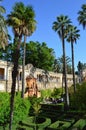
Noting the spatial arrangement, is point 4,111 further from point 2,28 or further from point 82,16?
point 82,16

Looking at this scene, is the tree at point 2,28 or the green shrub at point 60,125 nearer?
the tree at point 2,28

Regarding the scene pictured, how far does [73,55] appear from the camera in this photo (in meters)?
56.1

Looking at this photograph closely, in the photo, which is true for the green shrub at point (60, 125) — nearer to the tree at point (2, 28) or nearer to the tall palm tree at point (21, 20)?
the tall palm tree at point (21, 20)

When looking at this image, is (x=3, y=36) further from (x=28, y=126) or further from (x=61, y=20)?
(x=61, y=20)

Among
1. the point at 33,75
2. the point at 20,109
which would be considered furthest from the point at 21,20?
the point at 33,75

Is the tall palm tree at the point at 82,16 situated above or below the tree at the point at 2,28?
above

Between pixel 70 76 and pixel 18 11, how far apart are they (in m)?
52.6

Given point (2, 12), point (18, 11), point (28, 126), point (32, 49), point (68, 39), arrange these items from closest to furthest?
point (2, 12), point (28, 126), point (18, 11), point (68, 39), point (32, 49)

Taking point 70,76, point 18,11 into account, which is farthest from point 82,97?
point 70,76

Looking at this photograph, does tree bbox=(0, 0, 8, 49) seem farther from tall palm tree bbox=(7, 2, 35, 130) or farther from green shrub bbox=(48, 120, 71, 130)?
green shrub bbox=(48, 120, 71, 130)

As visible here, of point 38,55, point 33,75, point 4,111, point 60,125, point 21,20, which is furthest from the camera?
point 38,55

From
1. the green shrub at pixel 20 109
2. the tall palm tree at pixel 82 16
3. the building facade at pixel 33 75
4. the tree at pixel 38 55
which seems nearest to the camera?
the green shrub at pixel 20 109

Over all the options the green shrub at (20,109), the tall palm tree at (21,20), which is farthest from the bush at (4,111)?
the tall palm tree at (21,20)

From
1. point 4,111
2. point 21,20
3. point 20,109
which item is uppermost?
point 21,20
